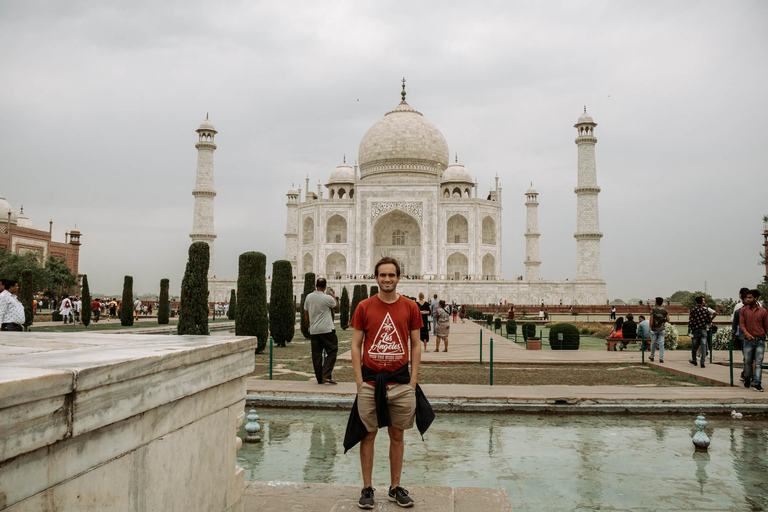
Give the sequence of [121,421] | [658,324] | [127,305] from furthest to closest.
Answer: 1. [127,305]
2. [658,324]
3. [121,421]

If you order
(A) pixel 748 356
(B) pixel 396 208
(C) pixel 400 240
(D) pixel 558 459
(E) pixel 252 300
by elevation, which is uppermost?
(B) pixel 396 208

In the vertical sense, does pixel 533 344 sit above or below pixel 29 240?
below

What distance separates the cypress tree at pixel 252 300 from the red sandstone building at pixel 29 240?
27.4 m

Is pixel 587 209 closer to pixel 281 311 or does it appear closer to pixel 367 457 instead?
pixel 281 311

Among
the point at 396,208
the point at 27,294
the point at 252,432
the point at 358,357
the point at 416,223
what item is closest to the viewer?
the point at 358,357

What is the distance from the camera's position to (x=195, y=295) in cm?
929

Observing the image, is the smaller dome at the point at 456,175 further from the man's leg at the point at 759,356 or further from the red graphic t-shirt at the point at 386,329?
the red graphic t-shirt at the point at 386,329

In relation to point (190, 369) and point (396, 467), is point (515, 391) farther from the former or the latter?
point (190, 369)

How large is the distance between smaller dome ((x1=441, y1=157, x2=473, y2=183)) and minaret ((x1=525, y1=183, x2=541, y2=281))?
14.0 feet

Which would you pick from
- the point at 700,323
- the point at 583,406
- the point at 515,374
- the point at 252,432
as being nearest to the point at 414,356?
the point at 252,432

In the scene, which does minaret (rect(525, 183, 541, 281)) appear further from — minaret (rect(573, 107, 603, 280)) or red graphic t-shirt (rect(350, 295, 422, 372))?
red graphic t-shirt (rect(350, 295, 422, 372))

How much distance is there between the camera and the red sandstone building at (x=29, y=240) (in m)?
36.0

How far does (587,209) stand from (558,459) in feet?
96.3

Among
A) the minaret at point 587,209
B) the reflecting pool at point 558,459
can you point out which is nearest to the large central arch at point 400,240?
the minaret at point 587,209
